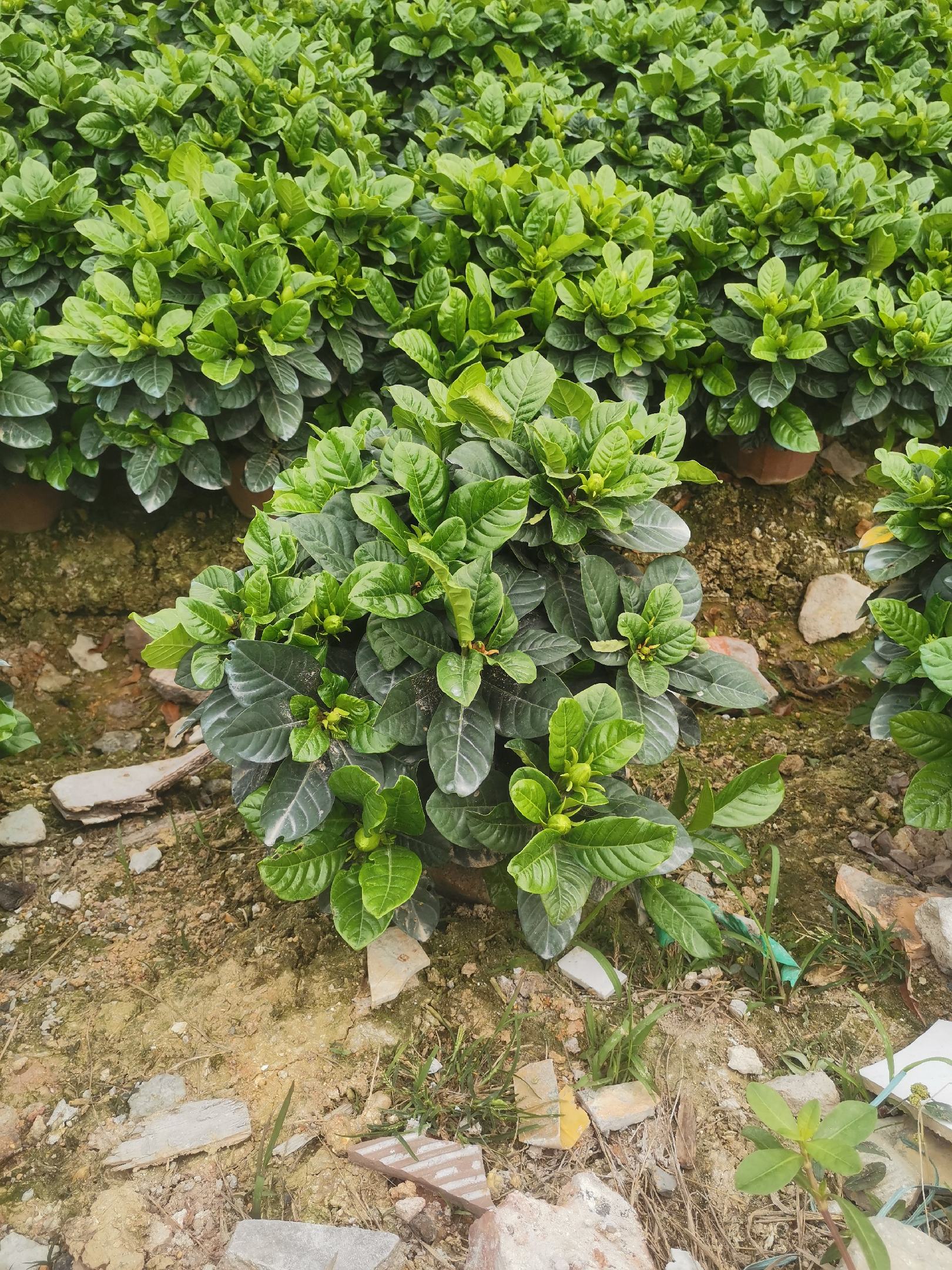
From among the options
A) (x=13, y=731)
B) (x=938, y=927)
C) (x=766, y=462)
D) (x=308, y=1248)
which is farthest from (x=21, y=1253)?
(x=766, y=462)

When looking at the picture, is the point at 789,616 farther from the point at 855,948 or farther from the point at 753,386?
the point at 855,948

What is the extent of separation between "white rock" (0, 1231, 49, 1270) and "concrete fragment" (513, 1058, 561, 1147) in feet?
2.87

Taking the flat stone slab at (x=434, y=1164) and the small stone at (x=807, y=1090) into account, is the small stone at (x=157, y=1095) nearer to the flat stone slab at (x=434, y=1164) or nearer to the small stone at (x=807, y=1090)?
the flat stone slab at (x=434, y=1164)

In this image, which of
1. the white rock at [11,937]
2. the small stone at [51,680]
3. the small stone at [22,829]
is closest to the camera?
the white rock at [11,937]

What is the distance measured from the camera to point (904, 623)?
6.42 feet

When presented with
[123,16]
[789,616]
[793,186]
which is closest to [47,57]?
[123,16]

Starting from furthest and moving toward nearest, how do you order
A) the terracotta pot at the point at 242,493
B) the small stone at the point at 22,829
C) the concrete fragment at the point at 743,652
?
the terracotta pot at the point at 242,493
the concrete fragment at the point at 743,652
the small stone at the point at 22,829

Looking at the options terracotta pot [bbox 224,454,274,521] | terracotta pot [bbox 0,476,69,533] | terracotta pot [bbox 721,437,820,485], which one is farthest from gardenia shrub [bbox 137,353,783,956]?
terracotta pot [bbox 0,476,69,533]

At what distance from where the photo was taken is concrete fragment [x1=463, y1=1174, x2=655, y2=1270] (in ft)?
4.72

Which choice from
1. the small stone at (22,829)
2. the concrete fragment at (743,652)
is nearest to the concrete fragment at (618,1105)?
the concrete fragment at (743,652)

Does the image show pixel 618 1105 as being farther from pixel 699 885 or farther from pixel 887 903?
pixel 887 903

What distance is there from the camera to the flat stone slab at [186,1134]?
1.65 m

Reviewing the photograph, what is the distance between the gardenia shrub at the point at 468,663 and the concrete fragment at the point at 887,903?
1.19 feet

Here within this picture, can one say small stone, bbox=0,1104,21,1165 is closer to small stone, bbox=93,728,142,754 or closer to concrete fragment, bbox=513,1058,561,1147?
concrete fragment, bbox=513,1058,561,1147
